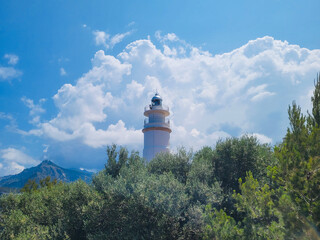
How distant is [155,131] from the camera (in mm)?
43156

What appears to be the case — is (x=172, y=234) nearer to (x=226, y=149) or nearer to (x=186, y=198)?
(x=186, y=198)

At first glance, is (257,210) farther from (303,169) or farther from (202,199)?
(202,199)

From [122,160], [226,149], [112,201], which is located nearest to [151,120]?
[122,160]

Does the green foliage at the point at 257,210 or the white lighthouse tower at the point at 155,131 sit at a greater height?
the white lighthouse tower at the point at 155,131

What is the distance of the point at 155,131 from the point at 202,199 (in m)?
26.1

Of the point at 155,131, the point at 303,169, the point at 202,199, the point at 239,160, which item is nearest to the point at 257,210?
the point at 303,169

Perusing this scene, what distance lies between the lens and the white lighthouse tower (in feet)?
140

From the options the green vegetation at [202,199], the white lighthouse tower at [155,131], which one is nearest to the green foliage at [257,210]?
the green vegetation at [202,199]

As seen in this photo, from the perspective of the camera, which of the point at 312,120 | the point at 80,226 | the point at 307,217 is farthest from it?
the point at 80,226

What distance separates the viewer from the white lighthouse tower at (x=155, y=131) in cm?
4266

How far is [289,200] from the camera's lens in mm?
8477

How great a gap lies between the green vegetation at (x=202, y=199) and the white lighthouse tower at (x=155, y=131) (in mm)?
14560

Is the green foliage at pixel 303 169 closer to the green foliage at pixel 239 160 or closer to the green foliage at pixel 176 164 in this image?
the green foliage at pixel 239 160

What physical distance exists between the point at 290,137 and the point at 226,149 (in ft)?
46.9
